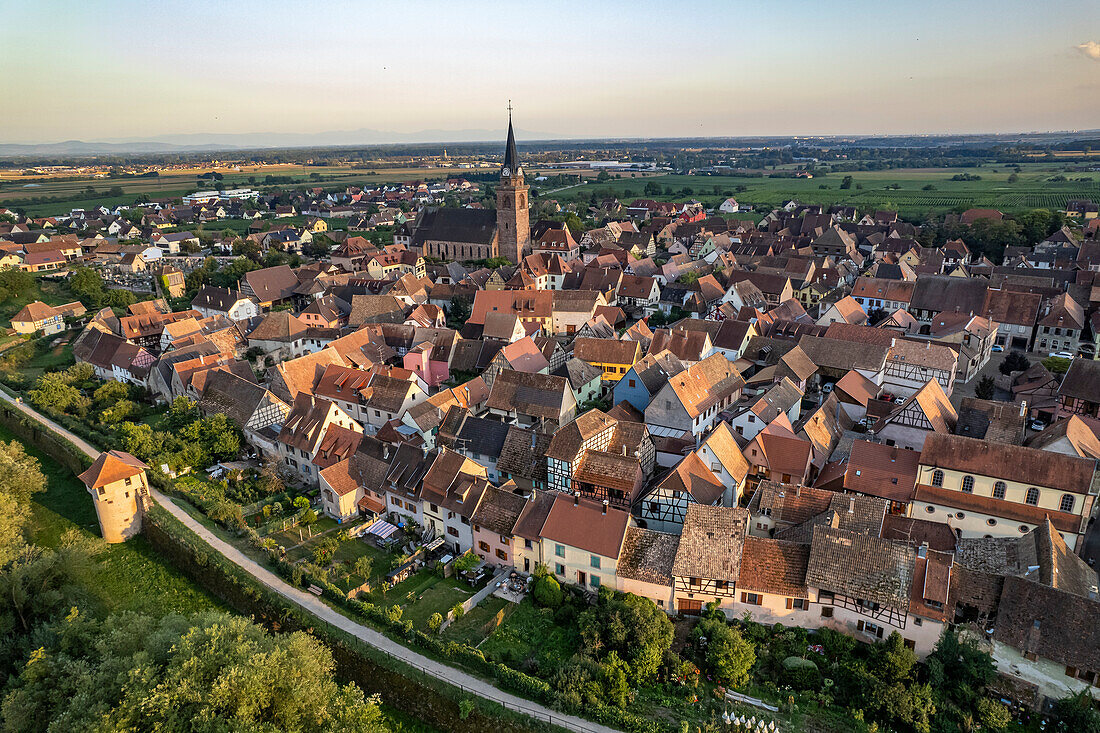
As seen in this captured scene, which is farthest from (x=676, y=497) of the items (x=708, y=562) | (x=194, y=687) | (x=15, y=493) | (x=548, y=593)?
(x=15, y=493)

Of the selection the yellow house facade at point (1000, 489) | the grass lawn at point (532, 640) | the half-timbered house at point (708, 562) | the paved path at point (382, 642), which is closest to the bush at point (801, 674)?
the half-timbered house at point (708, 562)

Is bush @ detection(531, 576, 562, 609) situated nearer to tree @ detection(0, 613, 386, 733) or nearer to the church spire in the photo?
tree @ detection(0, 613, 386, 733)

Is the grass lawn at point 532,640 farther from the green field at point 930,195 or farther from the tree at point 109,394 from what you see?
the green field at point 930,195

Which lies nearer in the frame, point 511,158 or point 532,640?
point 532,640

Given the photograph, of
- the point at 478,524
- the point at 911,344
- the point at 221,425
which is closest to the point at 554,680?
the point at 478,524

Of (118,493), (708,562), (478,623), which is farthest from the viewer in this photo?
(118,493)

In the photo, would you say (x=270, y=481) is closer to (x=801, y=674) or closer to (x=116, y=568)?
(x=116, y=568)
